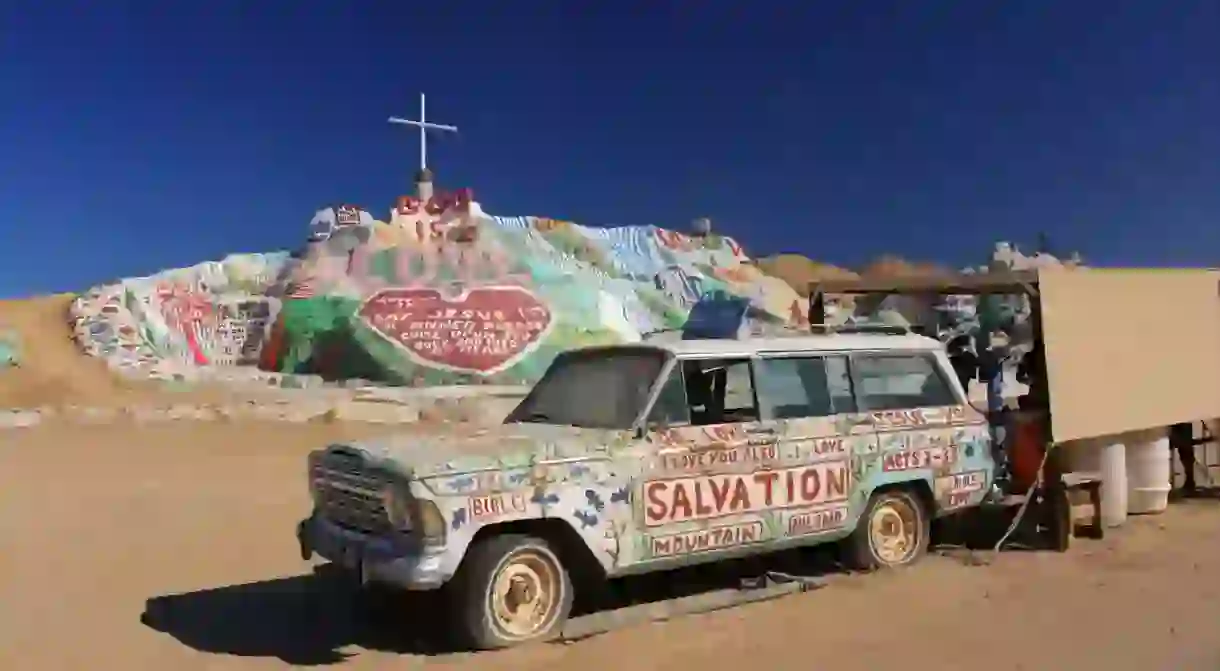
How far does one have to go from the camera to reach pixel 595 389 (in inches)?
265

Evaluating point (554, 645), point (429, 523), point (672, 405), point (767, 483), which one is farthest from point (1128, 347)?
point (429, 523)

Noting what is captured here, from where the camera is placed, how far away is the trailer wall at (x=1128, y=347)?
845 centimetres

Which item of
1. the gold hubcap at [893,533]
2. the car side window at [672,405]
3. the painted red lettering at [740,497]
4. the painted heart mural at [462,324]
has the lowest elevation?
the gold hubcap at [893,533]

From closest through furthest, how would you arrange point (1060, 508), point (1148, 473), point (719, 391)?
point (719, 391) → point (1060, 508) → point (1148, 473)

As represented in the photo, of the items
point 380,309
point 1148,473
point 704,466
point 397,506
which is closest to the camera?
point 397,506

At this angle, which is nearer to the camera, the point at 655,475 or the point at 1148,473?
the point at 655,475

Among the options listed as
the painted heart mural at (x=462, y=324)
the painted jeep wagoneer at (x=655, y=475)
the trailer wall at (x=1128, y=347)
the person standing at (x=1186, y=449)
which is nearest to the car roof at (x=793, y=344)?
the painted jeep wagoneer at (x=655, y=475)

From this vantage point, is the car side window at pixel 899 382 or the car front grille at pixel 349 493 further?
the car side window at pixel 899 382

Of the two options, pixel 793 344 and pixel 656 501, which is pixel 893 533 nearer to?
pixel 793 344

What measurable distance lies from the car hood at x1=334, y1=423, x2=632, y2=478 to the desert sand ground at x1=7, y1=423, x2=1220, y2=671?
996 mm

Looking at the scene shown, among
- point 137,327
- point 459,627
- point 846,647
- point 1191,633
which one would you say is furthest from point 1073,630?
point 137,327

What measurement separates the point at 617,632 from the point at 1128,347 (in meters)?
5.56

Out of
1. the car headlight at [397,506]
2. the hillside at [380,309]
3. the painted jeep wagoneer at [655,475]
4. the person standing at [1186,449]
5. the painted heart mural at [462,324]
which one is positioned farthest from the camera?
the hillside at [380,309]

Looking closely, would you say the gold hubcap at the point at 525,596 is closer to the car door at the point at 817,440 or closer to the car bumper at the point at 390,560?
the car bumper at the point at 390,560
